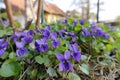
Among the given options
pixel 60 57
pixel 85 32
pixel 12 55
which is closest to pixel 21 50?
pixel 12 55

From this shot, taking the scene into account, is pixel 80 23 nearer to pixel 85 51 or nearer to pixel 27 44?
pixel 85 51

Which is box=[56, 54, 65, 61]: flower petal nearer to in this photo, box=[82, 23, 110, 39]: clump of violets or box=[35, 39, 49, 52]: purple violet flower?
box=[35, 39, 49, 52]: purple violet flower

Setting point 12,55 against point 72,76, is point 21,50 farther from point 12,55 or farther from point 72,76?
point 72,76

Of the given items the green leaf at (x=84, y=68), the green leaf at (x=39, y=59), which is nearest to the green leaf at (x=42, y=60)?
the green leaf at (x=39, y=59)

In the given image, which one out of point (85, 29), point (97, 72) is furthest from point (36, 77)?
point (85, 29)

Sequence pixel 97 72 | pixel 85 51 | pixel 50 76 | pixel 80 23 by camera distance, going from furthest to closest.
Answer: pixel 80 23 < pixel 85 51 < pixel 97 72 < pixel 50 76

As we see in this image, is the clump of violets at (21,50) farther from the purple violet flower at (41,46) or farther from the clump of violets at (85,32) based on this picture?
the clump of violets at (85,32)

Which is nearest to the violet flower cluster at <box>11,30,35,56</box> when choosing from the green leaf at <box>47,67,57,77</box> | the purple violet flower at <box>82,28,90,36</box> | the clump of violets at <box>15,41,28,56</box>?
the clump of violets at <box>15,41,28,56</box>
